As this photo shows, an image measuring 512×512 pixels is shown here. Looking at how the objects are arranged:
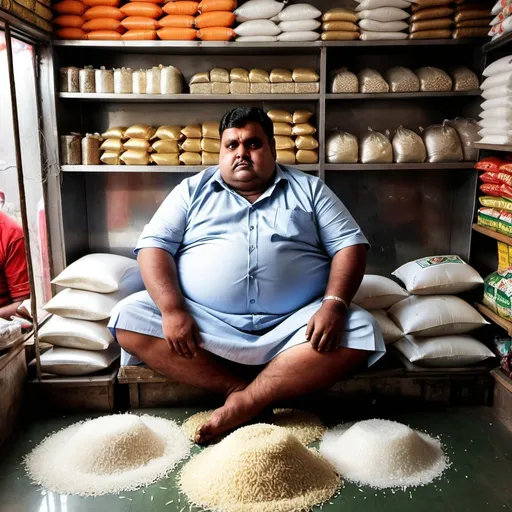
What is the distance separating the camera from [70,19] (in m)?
2.75

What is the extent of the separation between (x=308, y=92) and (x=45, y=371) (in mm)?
1834

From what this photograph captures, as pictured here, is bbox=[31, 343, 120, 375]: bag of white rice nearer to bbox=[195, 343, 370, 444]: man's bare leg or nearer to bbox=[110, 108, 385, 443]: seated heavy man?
bbox=[110, 108, 385, 443]: seated heavy man

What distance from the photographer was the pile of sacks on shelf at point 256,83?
111 inches

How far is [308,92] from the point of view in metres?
2.82

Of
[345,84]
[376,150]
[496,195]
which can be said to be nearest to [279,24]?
[345,84]

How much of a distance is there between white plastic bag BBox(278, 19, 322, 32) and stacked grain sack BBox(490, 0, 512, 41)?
82 cm

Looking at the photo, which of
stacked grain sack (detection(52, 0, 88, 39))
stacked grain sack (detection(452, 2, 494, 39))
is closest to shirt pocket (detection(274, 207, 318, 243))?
stacked grain sack (detection(452, 2, 494, 39))

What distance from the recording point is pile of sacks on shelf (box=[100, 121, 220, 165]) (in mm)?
2879

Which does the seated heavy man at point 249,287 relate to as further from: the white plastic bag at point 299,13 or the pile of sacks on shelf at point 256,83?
the white plastic bag at point 299,13

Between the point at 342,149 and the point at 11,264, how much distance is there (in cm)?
170

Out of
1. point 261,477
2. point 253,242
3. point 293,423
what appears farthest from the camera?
point 253,242

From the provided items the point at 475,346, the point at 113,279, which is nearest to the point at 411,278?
the point at 475,346

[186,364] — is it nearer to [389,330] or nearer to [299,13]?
[389,330]

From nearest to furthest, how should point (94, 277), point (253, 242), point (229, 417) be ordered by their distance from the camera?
point (229, 417)
point (253, 242)
point (94, 277)
